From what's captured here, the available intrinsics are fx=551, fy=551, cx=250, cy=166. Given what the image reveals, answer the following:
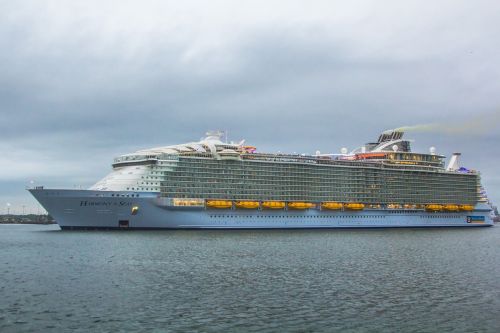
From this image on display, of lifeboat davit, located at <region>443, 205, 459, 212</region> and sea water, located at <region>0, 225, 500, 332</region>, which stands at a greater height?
lifeboat davit, located at <region>443, 205, 459, 212</region>

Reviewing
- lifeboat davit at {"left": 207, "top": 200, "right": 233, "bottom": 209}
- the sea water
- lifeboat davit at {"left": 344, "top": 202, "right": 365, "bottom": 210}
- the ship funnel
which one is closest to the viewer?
the sea water

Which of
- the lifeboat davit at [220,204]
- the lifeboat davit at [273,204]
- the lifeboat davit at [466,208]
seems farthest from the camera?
the lifeboat davit at [466,208]

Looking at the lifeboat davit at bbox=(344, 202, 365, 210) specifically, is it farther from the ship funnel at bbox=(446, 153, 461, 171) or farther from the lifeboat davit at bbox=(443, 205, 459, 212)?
the ship funnel at bbox=(446, 153, 461, 171)

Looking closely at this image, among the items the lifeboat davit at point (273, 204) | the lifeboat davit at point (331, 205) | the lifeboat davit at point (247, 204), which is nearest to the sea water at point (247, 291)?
the lifeboat davit at point (247, 204)

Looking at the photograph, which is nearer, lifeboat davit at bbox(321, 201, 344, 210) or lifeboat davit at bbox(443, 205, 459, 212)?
lifeboat davit at bbox(321, 201, 344, 210)

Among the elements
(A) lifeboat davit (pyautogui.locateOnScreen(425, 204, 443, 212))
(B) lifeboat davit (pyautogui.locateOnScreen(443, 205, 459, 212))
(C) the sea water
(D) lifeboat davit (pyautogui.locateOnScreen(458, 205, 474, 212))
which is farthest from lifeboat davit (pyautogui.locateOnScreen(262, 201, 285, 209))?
(D) lifeboat davit (pyautogui.locateOnScreen(458, 205, 474, 212))

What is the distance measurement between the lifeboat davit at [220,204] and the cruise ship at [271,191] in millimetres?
177

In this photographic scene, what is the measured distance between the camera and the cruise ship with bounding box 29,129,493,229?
8988 centimetres

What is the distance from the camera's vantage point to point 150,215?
90812mm

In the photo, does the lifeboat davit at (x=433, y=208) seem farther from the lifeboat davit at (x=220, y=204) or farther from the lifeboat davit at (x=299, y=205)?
the lifeboat davit at (x=220, y=204)

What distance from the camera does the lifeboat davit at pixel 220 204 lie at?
97562mm

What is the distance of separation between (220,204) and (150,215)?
13525 mm

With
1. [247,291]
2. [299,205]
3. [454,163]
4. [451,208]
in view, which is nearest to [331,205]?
[299,205]

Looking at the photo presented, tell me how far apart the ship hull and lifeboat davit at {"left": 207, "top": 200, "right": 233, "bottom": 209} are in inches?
30.7
